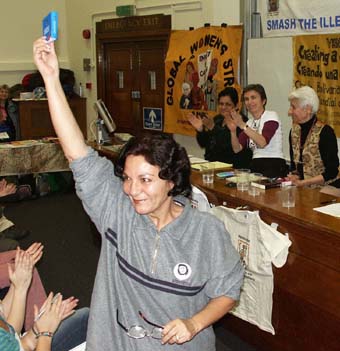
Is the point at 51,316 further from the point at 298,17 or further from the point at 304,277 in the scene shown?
the point at 298,17

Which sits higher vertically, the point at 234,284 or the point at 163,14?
the point at 163,14

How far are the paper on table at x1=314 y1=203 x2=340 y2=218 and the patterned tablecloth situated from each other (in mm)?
4062

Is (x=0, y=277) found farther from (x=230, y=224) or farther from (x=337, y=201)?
(x=337, y=201)

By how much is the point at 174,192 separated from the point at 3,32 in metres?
7.06

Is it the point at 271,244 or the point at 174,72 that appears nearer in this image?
the point at 271,244

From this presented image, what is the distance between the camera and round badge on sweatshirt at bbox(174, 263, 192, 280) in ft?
4.62

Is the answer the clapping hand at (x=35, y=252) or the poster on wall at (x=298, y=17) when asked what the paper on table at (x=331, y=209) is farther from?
the poster on wall at (x=298, y=17)

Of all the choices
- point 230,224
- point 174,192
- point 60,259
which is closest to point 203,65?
point 60,259

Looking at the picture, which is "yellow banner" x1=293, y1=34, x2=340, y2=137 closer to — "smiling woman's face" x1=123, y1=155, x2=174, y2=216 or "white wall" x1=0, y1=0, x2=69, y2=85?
"smiling woman's face" x1=123, y1=155, x2=174, y2=216

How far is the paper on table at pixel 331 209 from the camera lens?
258 cm

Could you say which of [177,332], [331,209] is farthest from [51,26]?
[331,209]

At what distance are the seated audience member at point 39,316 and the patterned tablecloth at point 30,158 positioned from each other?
12.7 ft

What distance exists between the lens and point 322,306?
252cm

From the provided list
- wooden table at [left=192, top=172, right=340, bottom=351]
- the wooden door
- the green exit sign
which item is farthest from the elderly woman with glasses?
the green exit sign
